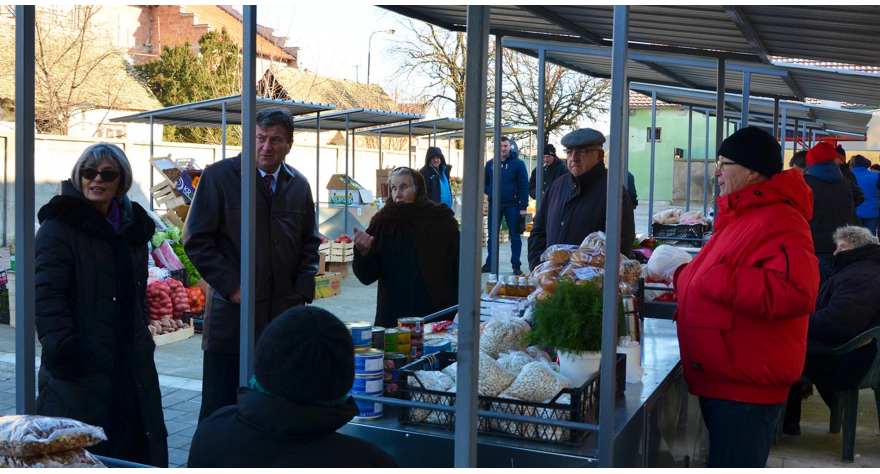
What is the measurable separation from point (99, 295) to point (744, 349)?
8.11 ft

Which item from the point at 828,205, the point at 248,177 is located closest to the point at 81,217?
the point at 248,177

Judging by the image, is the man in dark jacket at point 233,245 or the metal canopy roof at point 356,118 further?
the metal canopy roof at point 356,118

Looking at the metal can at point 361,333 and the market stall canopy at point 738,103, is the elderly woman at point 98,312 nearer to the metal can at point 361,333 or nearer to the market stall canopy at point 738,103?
the metal can at point 361,333

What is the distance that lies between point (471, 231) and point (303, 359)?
470mm

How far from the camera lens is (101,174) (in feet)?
10.2

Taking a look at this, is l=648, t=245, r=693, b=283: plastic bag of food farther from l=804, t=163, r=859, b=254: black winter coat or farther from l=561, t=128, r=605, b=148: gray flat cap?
l=804, t=163, r=859, b=254: black winter coat

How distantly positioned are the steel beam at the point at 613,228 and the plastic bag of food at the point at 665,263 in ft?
8.04

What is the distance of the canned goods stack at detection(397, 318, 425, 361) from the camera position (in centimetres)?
278

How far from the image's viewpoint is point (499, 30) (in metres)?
5.18

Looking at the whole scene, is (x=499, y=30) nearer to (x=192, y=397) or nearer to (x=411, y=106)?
(x=192, y=397)

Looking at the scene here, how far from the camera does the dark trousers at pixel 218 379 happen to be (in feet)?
11.9

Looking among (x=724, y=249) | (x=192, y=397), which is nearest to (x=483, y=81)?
(x=724, y=249)

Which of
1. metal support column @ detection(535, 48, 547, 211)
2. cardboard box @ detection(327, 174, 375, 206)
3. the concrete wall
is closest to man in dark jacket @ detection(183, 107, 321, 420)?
metal support column @ detection(535, 48, 547, 211)

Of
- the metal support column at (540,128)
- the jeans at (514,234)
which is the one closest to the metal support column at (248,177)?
the metal support column at (540,128)
